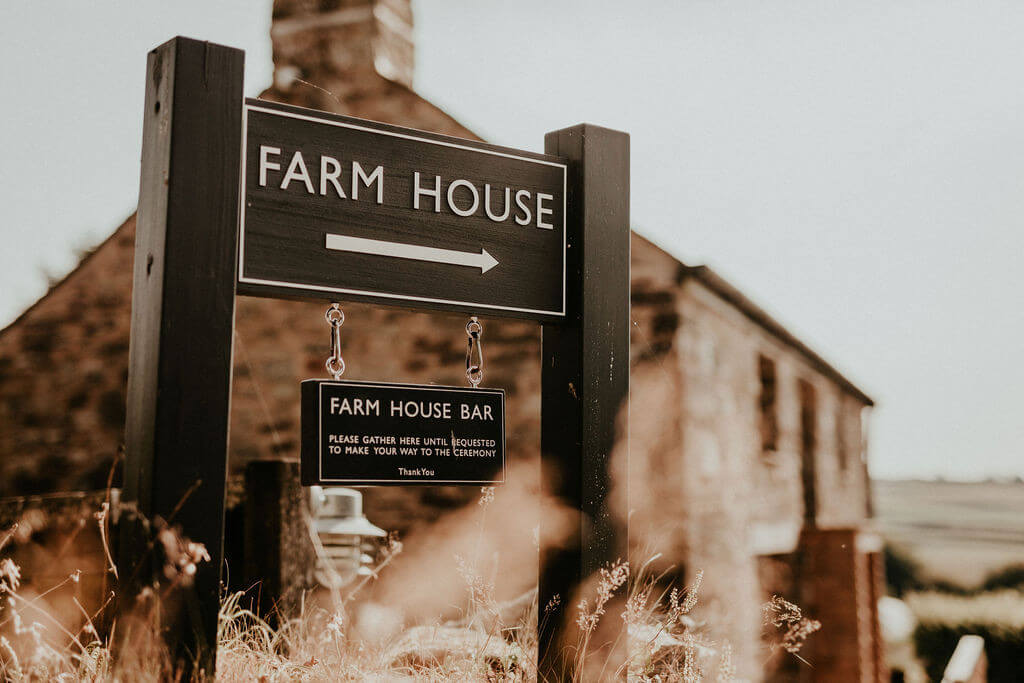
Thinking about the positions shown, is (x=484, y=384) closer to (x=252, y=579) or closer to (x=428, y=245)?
(x=252, y=579)

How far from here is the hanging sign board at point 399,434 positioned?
10.9 ft

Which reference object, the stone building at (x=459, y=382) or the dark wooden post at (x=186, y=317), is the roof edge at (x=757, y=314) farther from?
the dark wooden post at (x=186, y=317)

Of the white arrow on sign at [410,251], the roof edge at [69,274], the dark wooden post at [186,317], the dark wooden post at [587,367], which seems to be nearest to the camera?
the dark wooden post at [186,317]

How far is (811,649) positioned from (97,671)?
8.73 metres

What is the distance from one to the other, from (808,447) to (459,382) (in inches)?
196

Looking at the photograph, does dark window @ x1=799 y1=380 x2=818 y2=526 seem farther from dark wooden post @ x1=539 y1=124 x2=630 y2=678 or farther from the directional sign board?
the directional sign board

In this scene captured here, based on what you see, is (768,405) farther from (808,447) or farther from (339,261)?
(339,261)

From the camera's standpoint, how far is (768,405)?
1048 centimetres

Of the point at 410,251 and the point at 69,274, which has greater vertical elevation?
the point at 69,274

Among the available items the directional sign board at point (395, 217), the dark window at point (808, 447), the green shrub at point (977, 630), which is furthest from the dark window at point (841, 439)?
the directional sign board at point (395, 217)

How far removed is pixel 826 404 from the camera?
1248 cm

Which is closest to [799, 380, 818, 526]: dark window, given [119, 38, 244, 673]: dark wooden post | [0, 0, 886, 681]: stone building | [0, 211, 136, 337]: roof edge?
[0, 0, 886, 681]: stone building

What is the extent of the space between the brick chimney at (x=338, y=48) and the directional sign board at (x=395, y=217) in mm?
5363

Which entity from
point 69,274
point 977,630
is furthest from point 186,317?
point 977,630
